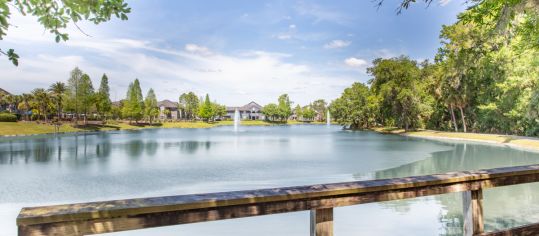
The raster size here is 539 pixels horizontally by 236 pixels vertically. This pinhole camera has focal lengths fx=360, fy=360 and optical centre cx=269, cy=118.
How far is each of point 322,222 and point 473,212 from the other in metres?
1.39

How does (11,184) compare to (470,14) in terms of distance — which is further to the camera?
(11,184)

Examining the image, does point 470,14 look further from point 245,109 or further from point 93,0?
point 245,109

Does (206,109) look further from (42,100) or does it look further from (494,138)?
(494,138)

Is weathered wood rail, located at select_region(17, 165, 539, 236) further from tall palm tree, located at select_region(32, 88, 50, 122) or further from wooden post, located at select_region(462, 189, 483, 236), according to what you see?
tall palm tree, located at select_region(32, 88, 50, 122)

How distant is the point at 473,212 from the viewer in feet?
9.45

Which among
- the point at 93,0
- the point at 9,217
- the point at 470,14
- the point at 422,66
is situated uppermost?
the point at 422,66

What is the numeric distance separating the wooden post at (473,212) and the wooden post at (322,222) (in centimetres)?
132

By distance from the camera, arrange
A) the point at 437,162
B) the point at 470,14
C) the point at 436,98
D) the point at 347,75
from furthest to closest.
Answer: the point at 347,75, the point at 436,98, the point at 437,162, the point at 470,14

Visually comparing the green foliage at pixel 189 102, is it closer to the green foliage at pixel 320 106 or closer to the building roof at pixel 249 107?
the building roof at pixel 249 107

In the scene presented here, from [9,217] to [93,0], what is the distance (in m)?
12.4

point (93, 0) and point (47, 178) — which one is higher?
point (93, 0)

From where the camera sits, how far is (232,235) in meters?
9.40

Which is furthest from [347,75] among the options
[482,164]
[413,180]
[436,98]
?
[413,180]

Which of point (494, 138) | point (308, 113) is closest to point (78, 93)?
point (494, 138)
